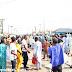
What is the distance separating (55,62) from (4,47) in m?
2.01

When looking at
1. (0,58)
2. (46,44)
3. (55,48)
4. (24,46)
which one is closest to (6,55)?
(0,58)

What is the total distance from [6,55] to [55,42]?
2.06 metres

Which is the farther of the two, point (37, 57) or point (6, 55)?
point (37, 57)

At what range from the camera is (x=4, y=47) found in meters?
4.73

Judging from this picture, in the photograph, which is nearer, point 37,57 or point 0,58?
point 0,58

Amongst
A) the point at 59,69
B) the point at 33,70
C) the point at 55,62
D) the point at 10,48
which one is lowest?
the point at 33,70

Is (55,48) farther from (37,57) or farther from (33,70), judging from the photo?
(33,70)

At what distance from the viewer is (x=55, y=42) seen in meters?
3.94

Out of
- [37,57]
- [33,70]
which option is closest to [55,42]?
[37,57]

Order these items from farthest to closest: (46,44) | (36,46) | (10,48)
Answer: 1. (46,44)
2. (36,46)
3. (10,48)

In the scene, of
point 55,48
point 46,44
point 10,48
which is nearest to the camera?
point 55,48

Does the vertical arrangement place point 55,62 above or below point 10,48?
below

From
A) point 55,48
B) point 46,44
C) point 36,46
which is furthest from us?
point 46,44

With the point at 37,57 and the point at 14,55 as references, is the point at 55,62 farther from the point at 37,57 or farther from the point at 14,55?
the point at 37,57
